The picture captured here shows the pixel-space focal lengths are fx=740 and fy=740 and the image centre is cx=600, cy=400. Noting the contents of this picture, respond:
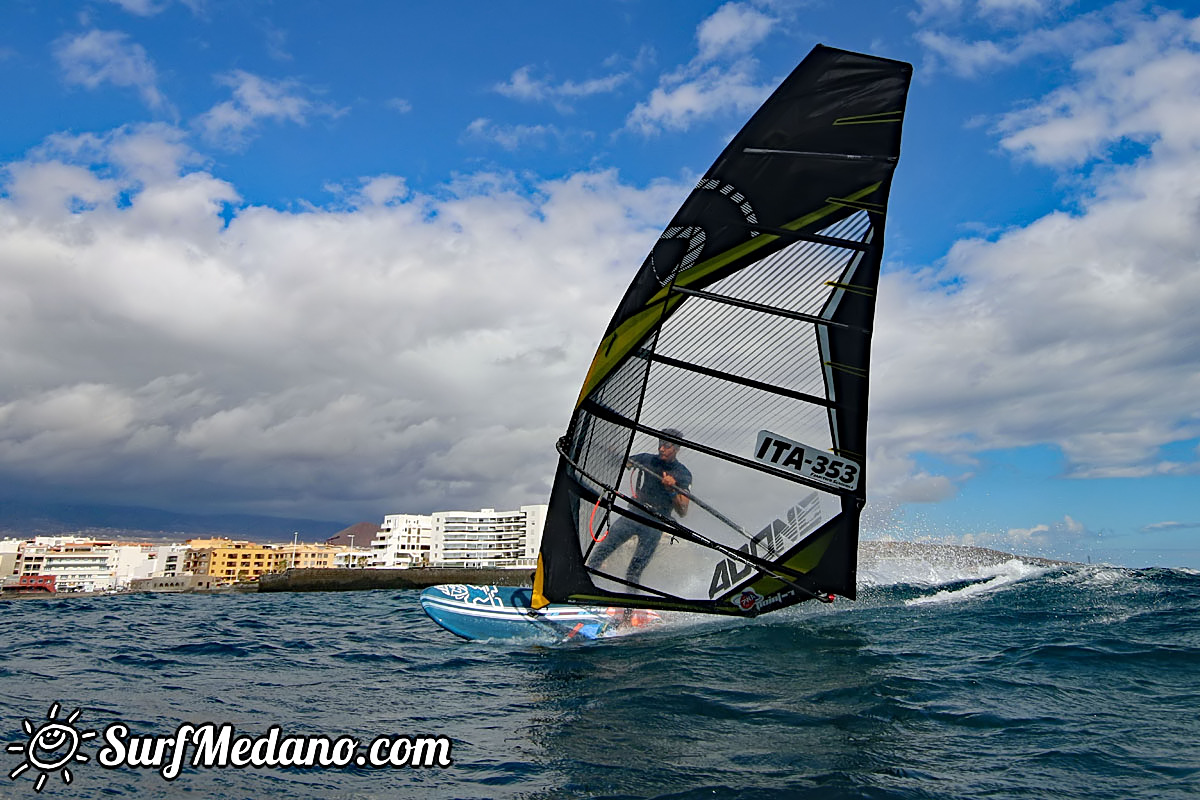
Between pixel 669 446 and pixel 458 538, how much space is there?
4467 inches

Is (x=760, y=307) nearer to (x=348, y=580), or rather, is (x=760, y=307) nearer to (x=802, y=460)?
(x=802, y=460)

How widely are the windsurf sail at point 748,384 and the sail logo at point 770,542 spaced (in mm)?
17

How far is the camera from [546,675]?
673cm

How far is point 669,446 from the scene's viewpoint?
766 centimetres

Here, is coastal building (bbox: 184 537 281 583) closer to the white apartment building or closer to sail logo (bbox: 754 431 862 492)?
the white apartment building

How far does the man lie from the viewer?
773cm

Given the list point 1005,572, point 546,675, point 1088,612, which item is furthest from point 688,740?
point 1005,572

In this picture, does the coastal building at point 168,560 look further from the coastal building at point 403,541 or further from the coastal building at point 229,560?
the coastal building at point 403,541

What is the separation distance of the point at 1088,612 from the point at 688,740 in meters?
7.08

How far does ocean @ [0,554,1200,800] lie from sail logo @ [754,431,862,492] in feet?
5.52

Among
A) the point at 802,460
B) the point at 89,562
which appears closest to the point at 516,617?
the point at 802,460

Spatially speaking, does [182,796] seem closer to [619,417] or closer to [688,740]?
[688,740]

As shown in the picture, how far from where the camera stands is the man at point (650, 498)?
7727 millimetres

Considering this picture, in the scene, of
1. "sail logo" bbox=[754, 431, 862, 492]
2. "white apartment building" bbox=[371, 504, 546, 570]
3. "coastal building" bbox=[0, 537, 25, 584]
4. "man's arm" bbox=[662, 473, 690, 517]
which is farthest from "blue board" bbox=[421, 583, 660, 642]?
"coastal building" bbox=[0, 537, 25, 584]
